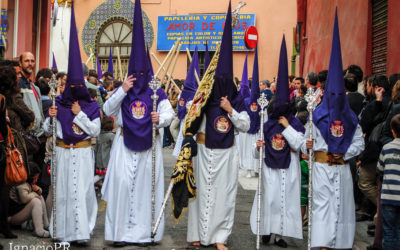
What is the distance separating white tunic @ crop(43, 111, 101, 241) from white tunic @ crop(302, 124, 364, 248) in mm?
2619

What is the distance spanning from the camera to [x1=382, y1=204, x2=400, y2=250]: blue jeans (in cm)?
571

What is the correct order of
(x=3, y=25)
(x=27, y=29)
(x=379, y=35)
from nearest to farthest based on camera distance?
(x=379, y=35) → (x=3, y=25) → (x=27, y=29)

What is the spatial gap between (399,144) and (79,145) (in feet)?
11.7

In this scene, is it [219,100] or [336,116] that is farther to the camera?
[219,100]

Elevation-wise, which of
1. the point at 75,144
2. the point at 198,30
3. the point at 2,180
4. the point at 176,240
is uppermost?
the point at 198,30

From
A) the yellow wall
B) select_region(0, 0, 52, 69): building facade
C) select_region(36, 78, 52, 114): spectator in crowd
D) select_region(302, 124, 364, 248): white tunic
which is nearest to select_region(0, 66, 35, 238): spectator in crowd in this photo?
select_region(36, 78, 52, 114): spectator in crowd

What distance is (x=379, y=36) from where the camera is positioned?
35.5 ft

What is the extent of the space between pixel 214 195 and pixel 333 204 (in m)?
1.37

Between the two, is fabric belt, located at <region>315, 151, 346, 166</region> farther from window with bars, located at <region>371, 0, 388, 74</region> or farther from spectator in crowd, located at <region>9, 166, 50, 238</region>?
window with bars, located at <region>371, 0, 388, 74</region>

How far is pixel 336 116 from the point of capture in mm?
6473

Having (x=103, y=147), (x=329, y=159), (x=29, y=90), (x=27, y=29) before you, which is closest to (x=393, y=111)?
(x=329, y=159)

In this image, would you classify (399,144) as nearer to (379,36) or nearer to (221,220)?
(221,220)

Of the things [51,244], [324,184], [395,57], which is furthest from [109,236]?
[395,57]

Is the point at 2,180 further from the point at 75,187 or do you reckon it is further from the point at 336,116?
the point at 336,116
